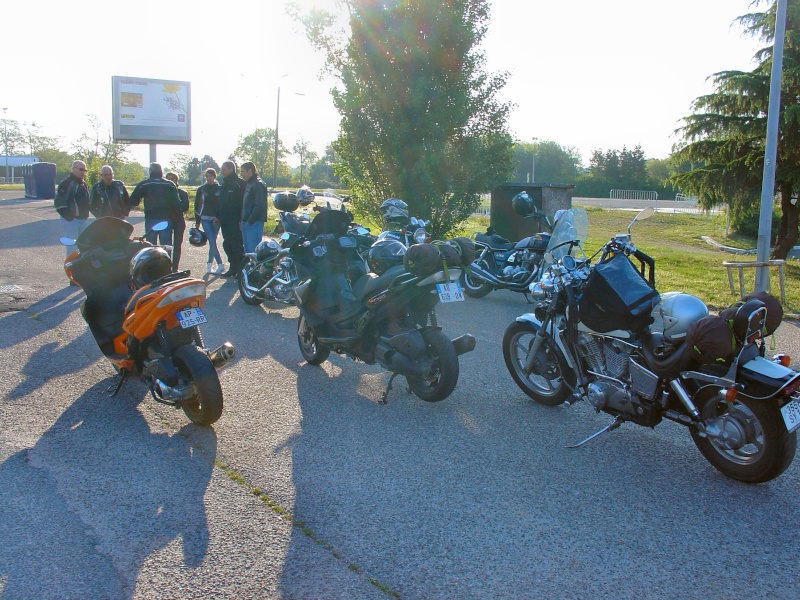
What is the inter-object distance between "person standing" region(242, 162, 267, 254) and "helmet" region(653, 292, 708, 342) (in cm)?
758

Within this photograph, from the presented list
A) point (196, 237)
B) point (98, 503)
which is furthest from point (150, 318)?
point (196, 237)

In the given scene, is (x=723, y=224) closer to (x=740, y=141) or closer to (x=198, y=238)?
(x=740, y=141)

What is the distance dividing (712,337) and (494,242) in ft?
23.0

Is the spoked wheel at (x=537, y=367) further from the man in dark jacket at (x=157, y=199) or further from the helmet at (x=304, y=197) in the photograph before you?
the man in dark jacket at (x=157, y=199)

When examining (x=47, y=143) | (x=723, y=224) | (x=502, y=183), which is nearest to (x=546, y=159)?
(x=47, y=143)

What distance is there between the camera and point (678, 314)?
420cm

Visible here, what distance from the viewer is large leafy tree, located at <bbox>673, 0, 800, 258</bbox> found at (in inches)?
723

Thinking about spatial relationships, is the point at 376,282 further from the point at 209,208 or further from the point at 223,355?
the point at 209,208

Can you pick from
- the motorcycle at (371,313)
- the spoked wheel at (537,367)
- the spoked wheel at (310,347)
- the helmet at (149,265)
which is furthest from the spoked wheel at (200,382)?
the spoked wheel at (537,367)

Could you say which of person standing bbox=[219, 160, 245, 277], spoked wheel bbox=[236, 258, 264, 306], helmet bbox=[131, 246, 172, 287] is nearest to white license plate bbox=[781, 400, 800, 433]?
helmet bbox=[131, 246, 172, 287]

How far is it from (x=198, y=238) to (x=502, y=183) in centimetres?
678

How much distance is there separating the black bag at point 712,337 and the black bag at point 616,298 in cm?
41

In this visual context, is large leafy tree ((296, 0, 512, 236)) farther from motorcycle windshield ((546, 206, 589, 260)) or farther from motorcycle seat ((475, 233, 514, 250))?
motorcycle windshield ((546, 206, 589, 260))

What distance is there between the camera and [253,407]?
5262 millimetres
